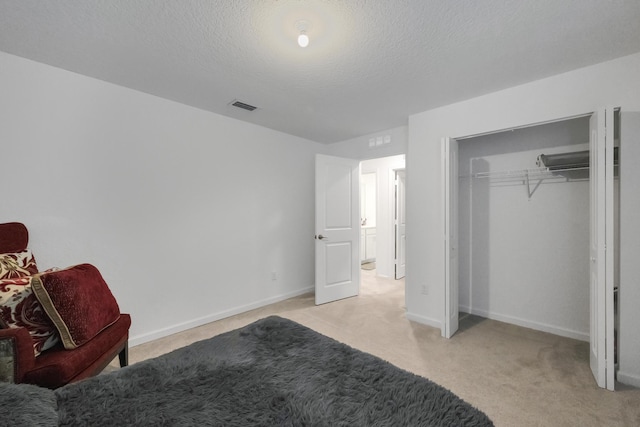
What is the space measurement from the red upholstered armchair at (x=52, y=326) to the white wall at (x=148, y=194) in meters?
0.64

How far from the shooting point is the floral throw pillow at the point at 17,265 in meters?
1.64

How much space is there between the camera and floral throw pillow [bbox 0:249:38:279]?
5.40 ft

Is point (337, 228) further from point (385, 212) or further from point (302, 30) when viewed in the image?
point (302, 30)

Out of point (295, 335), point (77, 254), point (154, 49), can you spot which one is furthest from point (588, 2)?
point (77, 254)

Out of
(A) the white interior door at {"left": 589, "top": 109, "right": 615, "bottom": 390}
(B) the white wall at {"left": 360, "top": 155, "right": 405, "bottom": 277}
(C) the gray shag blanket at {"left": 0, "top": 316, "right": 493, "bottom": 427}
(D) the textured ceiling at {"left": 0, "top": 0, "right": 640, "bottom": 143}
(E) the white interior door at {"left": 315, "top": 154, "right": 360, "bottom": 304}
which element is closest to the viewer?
(C) the gray shag blanket at {"left": 0, "top": 316, "right": 493, "bottom": 427}

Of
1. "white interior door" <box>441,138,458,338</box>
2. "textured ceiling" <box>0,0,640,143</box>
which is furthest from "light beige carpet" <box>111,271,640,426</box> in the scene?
"textured ceiling" <box>0,0,640,143</box>

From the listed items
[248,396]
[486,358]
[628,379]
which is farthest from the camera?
[486,358]

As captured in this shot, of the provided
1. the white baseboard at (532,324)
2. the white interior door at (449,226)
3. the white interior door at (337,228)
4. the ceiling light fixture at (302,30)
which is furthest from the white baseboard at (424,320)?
the ceiling light fixture at (302,30)

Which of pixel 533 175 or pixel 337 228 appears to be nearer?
pixel 533 175

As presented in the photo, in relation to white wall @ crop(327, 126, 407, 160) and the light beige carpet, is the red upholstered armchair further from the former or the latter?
white wall @ crop(327, 126, 407, 160)

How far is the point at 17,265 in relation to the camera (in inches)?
69.4

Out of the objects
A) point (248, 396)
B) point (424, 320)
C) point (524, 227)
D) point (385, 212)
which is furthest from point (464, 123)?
point (248, 396)

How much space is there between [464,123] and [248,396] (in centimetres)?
302

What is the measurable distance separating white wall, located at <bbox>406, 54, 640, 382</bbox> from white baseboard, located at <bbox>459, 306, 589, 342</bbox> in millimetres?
720
